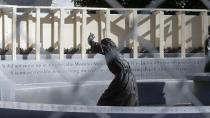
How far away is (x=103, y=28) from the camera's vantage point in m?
3.57

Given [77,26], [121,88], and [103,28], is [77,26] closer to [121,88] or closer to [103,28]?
[103,28]

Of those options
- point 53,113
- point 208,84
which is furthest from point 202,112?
point 208,84

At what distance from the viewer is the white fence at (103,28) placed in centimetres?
323

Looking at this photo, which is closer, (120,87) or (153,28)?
(120,87)

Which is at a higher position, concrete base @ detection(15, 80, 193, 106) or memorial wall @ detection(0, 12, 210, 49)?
memorial wall @ detection(0, 12, 210, 49)

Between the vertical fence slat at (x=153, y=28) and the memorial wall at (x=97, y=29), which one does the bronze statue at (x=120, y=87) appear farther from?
the vertical fence slat at (x=153, y=28)

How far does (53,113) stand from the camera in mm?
887

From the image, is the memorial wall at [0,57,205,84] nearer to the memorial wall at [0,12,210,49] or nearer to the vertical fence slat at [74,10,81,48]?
the memorial wall at [0,12,210,49]

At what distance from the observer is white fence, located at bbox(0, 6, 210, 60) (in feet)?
10.6

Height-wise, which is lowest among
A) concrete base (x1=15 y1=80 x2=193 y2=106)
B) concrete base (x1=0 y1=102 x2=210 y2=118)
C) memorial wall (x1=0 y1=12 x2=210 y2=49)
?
concrete base (x1=15 y1=80 x2=193 y2=106)

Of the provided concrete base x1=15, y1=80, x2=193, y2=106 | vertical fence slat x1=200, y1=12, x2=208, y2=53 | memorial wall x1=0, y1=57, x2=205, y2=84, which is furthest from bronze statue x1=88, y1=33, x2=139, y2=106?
vertical fence slat x1=200, y1=12, x2=208, y2=53

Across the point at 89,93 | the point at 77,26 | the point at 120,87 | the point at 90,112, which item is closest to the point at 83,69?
the point at 89,93

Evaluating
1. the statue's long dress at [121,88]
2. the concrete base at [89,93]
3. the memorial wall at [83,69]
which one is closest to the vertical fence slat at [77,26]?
the memorial wall at [83,69]

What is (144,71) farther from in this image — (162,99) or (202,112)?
(202,112)
